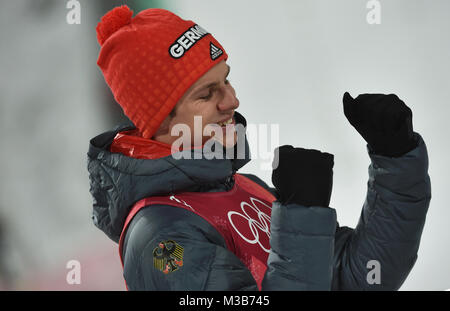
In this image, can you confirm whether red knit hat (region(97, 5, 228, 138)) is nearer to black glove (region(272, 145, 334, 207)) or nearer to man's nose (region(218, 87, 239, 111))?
man's nose (region(218, 87, 239, 111))

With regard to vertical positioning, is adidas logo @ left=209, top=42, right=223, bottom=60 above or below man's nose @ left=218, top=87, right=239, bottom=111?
above

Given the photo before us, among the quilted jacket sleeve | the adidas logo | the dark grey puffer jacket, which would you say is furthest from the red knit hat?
the quilted jacket sleeve

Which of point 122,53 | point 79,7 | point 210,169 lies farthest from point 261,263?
point 79,7

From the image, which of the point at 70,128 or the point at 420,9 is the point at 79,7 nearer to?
the point at 70,128

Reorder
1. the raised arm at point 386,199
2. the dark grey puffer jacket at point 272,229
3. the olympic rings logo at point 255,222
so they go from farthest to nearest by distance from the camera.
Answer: the olympic rings logo at point 255,222 < the raised arm at point 386,199 < the dark grey puffer jacket at point 272,229

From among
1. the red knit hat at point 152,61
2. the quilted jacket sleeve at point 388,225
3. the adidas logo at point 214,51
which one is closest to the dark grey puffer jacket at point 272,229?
the quilted jacket sleeve at point 388,225

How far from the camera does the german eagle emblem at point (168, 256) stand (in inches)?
40.6

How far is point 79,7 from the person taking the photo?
2482 millimetres

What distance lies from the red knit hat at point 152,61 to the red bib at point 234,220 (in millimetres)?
206

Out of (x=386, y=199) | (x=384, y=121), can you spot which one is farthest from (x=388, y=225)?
(x=384, y=121)

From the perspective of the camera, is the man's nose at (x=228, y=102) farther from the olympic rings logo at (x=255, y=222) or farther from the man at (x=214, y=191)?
the olympic rings logo at (x=255, y=222)

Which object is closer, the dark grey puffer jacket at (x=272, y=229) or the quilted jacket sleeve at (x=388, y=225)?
the dark grey puffer jacket at (x=272, y=229)

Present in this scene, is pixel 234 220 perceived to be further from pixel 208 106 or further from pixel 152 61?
pixel 152 61

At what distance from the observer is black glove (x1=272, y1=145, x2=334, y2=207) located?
1019mm
